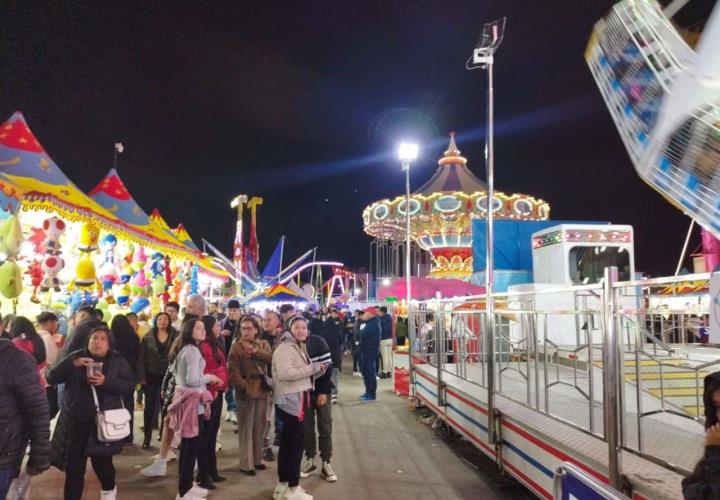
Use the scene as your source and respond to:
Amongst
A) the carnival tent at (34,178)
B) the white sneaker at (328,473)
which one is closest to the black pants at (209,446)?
the white sneaker at (328,473)

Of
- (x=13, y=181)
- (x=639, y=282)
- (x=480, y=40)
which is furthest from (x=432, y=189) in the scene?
(x=639, y=282)

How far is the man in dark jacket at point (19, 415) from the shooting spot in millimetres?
3365

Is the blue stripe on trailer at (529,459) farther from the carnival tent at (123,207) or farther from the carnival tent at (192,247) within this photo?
the carnival tent at (192,247)

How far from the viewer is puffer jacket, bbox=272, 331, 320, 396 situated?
543cm

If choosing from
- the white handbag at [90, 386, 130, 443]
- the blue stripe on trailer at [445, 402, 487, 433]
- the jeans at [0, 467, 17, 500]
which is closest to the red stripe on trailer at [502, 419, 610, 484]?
the blue stripe on trailer at [445, 402, 487, 433]

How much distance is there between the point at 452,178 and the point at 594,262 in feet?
41.3

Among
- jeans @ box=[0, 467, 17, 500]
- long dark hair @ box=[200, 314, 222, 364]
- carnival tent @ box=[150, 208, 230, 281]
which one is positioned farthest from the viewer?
carnival tent @ box=[150, 208, 230, 281]

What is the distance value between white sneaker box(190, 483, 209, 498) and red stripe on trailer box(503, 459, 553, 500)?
10.1ft

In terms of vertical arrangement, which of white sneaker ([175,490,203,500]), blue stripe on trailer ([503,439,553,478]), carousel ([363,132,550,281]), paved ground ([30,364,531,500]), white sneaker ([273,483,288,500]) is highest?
carousel ([363,132,550,281])

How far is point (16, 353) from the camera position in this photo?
11.4ft

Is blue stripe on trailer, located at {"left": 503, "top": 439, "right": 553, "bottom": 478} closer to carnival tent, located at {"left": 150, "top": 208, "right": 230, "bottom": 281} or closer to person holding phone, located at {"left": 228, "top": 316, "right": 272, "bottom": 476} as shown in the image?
person holding phone, located at {"left": 228, "top": 316, "right": 272, "bottom": 476}

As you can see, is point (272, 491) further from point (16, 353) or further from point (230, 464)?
point (16, 353)

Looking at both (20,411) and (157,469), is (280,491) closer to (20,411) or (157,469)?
(157,469)

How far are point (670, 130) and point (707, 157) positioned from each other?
0.27m
